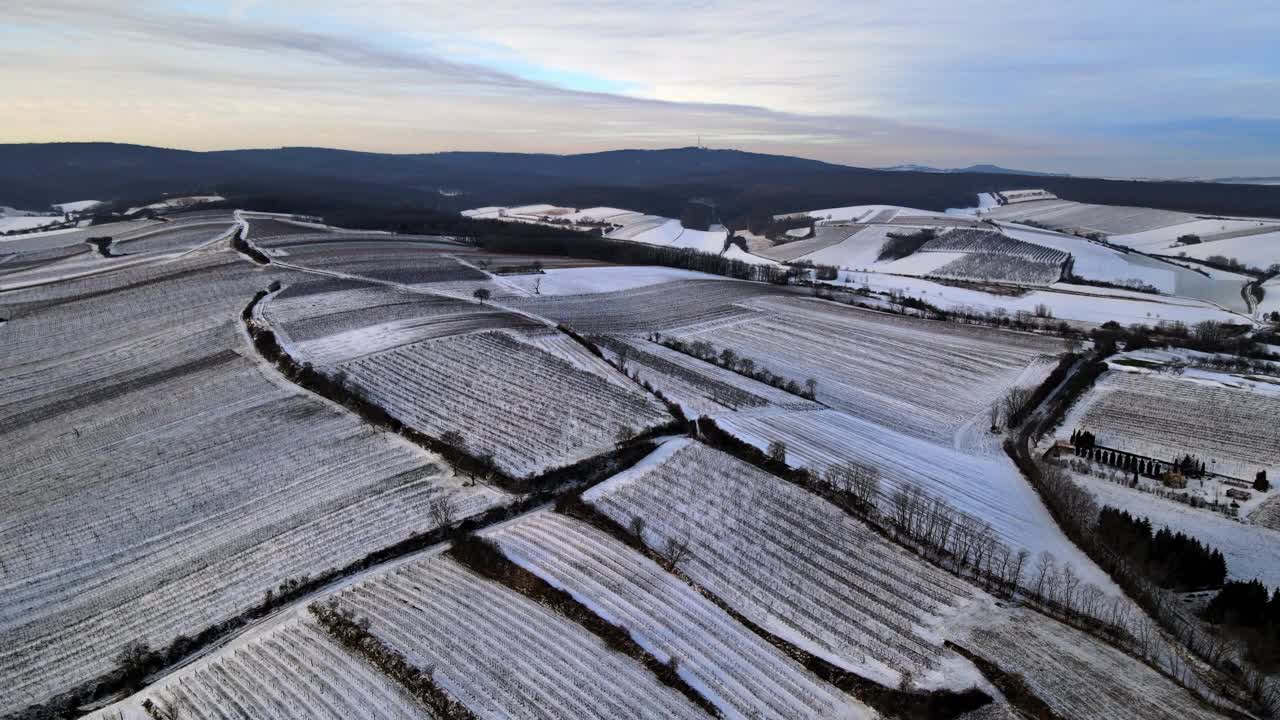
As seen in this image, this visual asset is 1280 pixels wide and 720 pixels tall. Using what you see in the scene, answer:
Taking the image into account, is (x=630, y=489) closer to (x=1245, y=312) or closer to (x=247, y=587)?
(x=247, y=587)

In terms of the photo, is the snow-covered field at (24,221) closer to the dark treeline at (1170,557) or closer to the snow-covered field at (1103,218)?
the dark treeline at (1170,557)

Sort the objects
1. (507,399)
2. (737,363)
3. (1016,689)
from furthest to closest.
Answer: (737,363) < (507,399) < (1016,689)

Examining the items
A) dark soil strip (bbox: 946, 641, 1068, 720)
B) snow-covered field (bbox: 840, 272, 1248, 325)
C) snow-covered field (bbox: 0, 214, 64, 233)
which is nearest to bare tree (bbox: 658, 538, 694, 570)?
dark soil strip (bbox: 946, 641, 1068, 720)

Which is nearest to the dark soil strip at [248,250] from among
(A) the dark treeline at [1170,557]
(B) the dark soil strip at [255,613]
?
(B) the dark soil strip at [255,613]

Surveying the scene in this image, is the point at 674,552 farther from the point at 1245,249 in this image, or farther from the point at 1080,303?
the point at 1245,249

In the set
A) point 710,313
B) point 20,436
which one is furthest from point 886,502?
point 20,436

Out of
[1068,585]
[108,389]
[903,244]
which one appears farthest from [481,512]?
[903,244]

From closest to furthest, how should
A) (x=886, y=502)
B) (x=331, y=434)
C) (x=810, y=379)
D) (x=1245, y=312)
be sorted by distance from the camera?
(x=886, y=502) < (x=331, y=434) < (x=810, y=379) < (x=1245, y=312)
